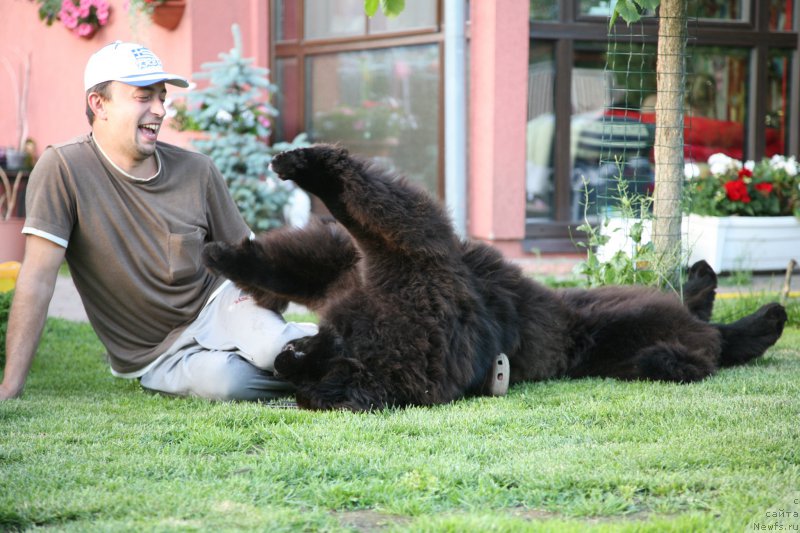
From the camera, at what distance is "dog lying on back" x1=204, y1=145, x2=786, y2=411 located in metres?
3.54

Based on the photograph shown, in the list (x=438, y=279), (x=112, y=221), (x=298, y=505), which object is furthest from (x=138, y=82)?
(x=298, y=505)

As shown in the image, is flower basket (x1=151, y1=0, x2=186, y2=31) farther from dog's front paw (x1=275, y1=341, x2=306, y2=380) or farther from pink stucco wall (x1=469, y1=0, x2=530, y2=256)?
dog's front paw (x1=275, y1=341, x2=306, y2=380)

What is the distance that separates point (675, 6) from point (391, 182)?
2.35 m

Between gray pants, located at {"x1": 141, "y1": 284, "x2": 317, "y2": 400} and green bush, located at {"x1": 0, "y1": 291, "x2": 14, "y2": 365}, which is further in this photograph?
green bush, located at {"x1": 0, "y1": 291, "x2": 14, "y2": 365}

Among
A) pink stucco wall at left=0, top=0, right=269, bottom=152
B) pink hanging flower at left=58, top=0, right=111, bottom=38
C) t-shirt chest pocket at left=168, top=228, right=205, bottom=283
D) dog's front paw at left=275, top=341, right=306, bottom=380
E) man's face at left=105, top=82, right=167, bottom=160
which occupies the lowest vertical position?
dog's front paw at left=275, top=341, right=306, bottom=380

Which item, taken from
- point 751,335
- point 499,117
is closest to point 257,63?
point 499,117

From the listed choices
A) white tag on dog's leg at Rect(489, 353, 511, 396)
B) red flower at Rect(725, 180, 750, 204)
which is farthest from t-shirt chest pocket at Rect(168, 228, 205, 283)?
red flower at Rect(725, 180, 750, 204)

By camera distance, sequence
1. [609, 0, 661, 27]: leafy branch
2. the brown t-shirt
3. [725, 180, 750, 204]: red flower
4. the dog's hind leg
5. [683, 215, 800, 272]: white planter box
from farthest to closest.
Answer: [725, 180, 750, 204]: red flower
[683, 215, 800, 272]: white planter box
the dog's hind leg
[609, 0, 661, 27]: leafy branch
the brown t-shirt

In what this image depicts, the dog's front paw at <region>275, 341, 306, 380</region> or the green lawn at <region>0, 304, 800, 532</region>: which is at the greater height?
the dog's front paw at <region>275, 341, 306, 380</region>

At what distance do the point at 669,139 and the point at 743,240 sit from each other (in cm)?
332

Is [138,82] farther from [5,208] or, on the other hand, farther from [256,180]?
[5,208]

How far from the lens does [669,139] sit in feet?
16.9

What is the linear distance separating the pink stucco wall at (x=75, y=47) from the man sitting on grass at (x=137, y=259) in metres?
5.55

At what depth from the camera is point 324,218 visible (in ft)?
13.0
